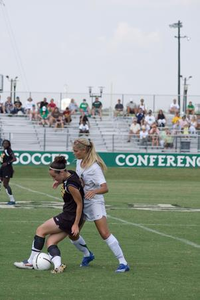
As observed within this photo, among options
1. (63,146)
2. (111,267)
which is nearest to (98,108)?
(63,146)

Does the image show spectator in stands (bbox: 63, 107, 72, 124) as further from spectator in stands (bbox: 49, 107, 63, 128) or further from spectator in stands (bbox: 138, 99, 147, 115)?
spectator in stands (bbox: 138, 99, 147, 115)

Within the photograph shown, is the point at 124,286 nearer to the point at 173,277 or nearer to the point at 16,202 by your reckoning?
the point at 173,277

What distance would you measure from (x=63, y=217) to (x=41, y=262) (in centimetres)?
67

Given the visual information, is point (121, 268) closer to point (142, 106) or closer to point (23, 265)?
point (23, 265)

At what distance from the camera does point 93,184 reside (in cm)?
1059

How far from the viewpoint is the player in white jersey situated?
10500 mm

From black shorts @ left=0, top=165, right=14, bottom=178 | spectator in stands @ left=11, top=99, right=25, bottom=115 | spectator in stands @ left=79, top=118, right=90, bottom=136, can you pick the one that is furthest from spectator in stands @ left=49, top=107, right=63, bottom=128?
black shorts @ left=0, top=165, right=14, bottom=178

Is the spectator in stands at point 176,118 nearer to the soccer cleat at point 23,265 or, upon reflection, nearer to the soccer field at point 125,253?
the soccer field at point 125,253

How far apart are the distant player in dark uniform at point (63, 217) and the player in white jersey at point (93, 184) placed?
126 millimetres

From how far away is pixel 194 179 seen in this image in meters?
40.8

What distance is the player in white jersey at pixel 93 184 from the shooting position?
10.5 meters

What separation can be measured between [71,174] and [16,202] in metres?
12.7

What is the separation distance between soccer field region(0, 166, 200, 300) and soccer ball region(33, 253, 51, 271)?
0.12 metres

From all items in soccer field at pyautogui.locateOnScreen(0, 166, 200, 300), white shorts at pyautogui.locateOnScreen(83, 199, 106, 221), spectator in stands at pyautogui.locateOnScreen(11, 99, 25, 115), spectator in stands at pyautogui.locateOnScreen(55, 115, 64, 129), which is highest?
spectator in stands at pyautogui.locateOnScreen(11, 99, 25, 115)
